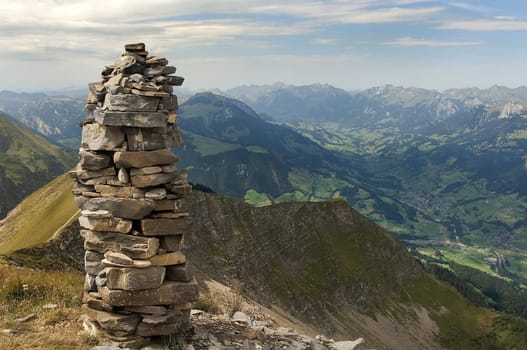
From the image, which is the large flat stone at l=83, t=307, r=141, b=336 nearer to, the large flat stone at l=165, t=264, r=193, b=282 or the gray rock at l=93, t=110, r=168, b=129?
the large flat stone at l=165, t=264, r=193, b=282

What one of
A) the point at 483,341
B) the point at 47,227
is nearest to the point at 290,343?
the point at 47,227

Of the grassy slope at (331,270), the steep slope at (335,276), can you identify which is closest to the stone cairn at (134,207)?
the steep slope at (335,276)

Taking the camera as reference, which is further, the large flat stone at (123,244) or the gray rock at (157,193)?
the gray rock at (157,193)

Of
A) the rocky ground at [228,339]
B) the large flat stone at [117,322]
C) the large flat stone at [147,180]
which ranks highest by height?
the large flat stone at [147,180]

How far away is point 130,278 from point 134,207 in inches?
135

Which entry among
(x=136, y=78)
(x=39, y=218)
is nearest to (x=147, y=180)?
(x=136, y=78)

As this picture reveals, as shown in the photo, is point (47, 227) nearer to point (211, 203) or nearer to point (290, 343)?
point (211, 203)

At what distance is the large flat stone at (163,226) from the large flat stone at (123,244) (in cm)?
39

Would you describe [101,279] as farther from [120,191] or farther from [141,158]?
[141,158]

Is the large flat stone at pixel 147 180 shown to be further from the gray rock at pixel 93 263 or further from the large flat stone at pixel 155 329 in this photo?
the large flat stone at pixel 155 329

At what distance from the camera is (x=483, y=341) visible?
439 ft

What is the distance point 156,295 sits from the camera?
23.2 metres

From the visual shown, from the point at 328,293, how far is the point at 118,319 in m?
102

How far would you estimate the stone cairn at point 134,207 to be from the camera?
75.0ft
